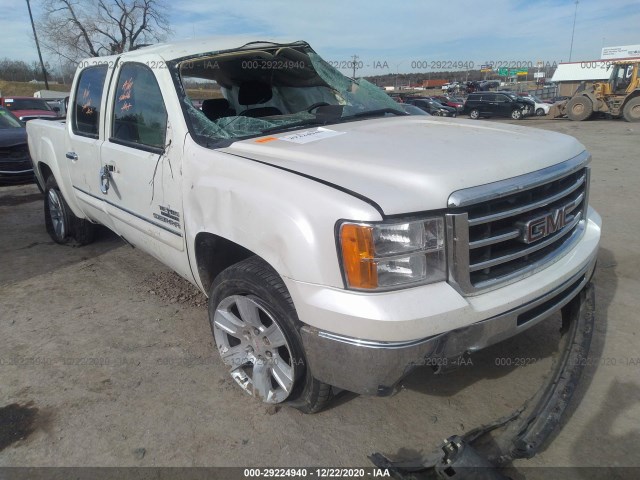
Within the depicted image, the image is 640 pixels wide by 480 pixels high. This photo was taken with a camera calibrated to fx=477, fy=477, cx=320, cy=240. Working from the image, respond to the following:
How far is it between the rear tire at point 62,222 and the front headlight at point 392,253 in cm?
400

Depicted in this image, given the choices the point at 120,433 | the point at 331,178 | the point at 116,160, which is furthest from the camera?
the point at 116,160

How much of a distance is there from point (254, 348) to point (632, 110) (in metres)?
23.8

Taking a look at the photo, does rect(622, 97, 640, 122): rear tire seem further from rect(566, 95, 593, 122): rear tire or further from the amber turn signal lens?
the amber turn signal lens

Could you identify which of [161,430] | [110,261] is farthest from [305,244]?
[110,261]

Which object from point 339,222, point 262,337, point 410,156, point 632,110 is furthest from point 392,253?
point 632,110

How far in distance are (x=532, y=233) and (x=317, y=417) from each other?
1.43 meters

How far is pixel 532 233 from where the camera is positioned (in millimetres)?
2123

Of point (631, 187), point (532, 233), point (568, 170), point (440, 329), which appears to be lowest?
point (631, 187)

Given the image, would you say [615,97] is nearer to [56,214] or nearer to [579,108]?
[579,108]

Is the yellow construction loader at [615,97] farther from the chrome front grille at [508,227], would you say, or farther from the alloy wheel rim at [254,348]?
the alloy wheel rim at [254,348]

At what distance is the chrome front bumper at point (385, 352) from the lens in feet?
6.21

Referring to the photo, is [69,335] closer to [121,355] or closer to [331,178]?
[121,355]

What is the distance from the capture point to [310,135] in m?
2.75

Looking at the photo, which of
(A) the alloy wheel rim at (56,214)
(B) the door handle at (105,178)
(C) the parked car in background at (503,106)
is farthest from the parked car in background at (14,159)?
(C) the parked car in background at (503,106)
